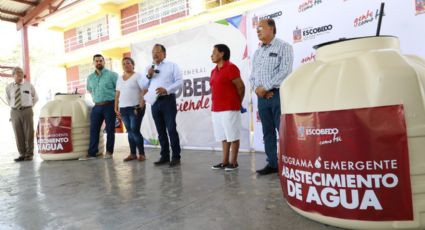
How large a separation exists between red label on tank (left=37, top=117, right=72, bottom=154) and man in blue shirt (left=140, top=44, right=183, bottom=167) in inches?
65.9

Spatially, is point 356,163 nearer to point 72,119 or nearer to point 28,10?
point 72,119

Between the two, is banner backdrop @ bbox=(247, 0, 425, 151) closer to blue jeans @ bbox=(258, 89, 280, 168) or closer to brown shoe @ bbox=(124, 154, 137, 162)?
blue jeans @ bbox=(258, 89, 280, 168)

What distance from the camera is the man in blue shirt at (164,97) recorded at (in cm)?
404

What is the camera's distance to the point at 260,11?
450cm

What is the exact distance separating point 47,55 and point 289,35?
62.7 feet

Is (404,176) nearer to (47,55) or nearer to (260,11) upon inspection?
(260,11)

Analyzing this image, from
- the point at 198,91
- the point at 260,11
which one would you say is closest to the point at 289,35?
the point at 260,11

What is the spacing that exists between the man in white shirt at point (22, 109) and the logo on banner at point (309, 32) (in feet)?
13.1

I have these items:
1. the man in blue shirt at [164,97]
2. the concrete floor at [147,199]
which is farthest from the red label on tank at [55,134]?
the man in blue shirt at [164,97]

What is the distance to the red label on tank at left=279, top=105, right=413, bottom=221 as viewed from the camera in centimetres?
163

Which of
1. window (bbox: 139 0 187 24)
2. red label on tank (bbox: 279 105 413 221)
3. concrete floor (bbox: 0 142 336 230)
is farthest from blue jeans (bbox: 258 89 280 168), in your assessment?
window (bbox: 139 0 187 24)

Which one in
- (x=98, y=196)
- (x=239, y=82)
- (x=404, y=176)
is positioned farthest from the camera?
(x=239, y=82)

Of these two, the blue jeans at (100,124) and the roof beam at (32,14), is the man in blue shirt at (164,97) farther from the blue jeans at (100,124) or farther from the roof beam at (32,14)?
the roof beam at (32,14)

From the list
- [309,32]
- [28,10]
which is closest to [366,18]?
[309,32]
